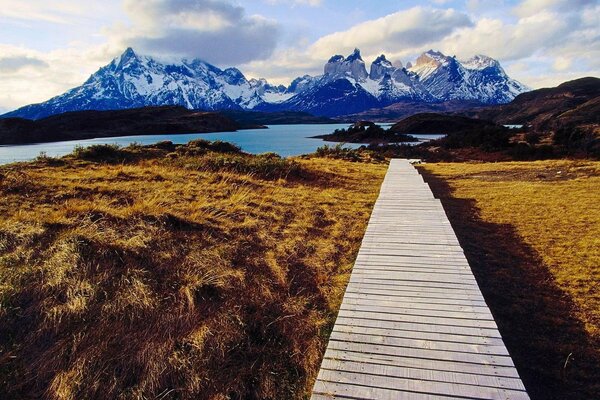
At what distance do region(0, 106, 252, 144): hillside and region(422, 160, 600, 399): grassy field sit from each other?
96541 millimetres

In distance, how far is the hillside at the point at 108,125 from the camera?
9006 cm

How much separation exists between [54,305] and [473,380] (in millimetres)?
7020

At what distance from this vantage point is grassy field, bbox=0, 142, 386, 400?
5789mm

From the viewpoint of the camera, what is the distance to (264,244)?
10.7 meters

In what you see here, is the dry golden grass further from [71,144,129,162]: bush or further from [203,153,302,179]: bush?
[71,144,129,162]: bush

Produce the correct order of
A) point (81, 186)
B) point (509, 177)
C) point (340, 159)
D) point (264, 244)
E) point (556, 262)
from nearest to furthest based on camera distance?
point (556, 262), point (264, 244), point (81, 186), point (509, 177), point (340, 159)

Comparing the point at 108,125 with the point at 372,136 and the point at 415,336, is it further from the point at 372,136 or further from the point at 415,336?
the point at 415,336

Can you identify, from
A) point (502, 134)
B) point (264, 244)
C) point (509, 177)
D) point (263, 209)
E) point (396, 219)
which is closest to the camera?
point (264, 244)

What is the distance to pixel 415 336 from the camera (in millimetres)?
5645

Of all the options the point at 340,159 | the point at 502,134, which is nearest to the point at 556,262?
the point at 340,159

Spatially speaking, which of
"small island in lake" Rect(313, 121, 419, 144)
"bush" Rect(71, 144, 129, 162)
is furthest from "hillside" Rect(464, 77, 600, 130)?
"bush" Rect(71, 144, 129, 162)

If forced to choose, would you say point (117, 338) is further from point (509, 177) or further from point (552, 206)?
point (509, 177)

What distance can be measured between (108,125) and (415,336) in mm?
145738

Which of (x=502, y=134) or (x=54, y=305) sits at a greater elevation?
(x=54, y=305)
